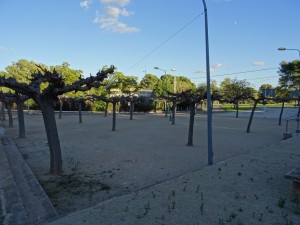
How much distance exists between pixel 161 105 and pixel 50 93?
170ft

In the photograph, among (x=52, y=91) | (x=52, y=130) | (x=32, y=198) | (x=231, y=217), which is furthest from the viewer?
(x=52, y=130)

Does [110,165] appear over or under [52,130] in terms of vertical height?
under

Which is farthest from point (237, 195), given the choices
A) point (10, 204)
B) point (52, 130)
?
point (52, 130)

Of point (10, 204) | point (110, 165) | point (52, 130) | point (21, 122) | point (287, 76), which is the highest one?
point (287, 76)

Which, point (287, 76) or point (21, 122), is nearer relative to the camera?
point (21, 122)

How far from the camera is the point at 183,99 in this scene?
15.5m

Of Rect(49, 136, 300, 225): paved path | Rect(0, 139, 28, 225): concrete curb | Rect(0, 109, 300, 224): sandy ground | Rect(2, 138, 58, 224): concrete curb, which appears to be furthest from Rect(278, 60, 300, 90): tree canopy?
Rect(0, 139, 28, 225): concrete curb

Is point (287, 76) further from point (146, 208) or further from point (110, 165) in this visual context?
point (146, 208)

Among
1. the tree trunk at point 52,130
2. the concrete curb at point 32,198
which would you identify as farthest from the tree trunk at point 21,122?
the tree trunk at point 52,130

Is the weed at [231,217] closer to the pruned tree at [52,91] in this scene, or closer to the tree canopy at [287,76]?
the pruned tree at [52,91]

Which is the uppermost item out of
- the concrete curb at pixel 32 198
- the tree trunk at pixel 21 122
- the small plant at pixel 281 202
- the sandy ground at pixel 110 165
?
the tree trunk at pixel 21 122

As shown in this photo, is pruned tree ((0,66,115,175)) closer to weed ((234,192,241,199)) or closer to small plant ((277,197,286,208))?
weed ((234,192,241,199))

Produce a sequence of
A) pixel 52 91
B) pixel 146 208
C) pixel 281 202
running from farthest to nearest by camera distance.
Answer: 1. pixel 52 91
2. pixel 281 202
3. pixel 146 208

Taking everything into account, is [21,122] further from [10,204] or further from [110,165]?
[10,204]
